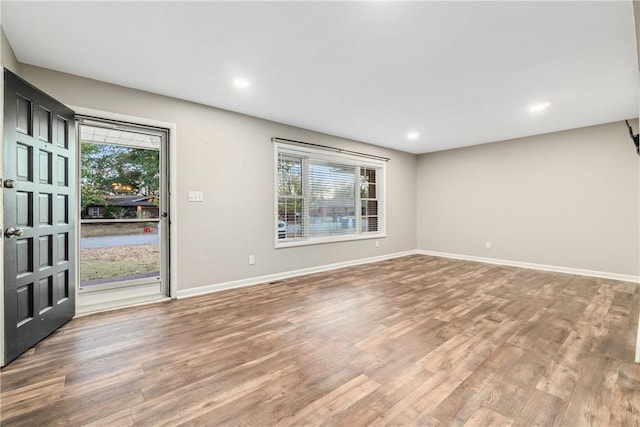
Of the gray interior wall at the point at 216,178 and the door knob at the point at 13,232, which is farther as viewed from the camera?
the gray interior wall at the point at 216,178

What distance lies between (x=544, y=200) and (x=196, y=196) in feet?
19.1

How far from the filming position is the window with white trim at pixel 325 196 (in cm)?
467

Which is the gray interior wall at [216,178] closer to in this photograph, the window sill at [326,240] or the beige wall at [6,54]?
the window sill at [326,240]

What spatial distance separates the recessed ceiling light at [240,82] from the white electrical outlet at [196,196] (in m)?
1.42

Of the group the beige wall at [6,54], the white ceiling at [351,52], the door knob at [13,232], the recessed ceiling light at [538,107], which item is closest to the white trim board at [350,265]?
the door knob at [13,232]

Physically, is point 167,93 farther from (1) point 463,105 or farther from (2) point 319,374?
(1) point 463,105

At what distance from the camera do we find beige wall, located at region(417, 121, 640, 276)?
4391 millimetres

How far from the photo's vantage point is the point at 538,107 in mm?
3773

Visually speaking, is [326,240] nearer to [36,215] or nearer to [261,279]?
[261,279]

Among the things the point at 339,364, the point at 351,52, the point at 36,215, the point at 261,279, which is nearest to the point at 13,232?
the point at 36,215

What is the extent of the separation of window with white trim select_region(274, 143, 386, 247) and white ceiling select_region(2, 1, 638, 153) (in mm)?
1129

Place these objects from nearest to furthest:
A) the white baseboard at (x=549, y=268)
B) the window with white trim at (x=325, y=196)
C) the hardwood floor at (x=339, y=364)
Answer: the hardwood floor at (x=339, y=364) < the white baseboard at (x=549, y=268) < the window with white trim at (x=325, y=196)

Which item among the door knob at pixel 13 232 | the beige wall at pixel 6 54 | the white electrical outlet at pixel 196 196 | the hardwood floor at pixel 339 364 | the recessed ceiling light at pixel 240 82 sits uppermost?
the recessed ceiling light at pixel 240 82

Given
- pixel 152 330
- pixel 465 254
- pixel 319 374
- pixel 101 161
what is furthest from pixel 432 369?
pixel 465 254
